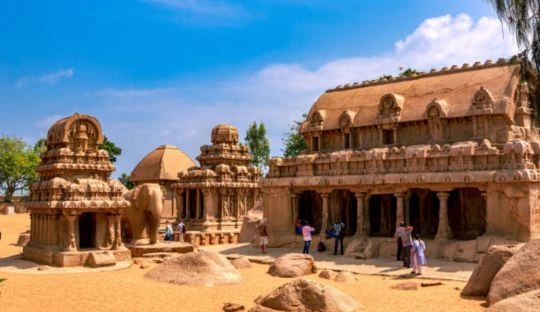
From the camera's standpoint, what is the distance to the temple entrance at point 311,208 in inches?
1155

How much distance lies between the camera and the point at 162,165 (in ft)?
151

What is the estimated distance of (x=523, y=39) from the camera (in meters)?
14.8

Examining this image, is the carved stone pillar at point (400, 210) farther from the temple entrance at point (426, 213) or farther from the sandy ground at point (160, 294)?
the sandy ground at point (160, 294)

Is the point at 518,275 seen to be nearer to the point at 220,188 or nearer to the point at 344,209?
the point at 344,209

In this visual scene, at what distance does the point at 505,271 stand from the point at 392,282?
15.4 ft

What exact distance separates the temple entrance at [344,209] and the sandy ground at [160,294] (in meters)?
8.05

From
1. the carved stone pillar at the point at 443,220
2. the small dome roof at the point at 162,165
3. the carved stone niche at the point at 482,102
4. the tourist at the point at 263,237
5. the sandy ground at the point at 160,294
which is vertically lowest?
the sandy ground at the point at 160,294

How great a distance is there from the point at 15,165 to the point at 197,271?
55468 mm

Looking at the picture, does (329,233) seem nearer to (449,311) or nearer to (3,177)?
(449,311)

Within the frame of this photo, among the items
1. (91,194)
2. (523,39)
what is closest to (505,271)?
(523,39)

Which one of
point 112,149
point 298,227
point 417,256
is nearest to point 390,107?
point 298,227

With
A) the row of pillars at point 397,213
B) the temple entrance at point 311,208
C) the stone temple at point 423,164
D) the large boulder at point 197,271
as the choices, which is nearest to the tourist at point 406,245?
the stone temple at point 423,164

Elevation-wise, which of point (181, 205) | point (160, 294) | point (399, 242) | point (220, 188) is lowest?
point (160, 294)

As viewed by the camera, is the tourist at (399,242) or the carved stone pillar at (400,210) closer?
the tourist at (399,242)
